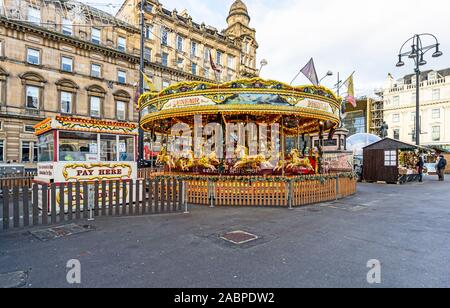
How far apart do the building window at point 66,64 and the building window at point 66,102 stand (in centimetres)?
279

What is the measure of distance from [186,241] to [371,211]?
22.1 feet

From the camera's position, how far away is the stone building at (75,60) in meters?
24.6

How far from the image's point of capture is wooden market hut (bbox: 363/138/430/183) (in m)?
18.2

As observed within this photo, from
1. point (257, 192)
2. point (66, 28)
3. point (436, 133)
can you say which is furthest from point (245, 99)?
point (436, 133)

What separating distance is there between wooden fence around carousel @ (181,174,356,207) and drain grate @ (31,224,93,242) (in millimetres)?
3687

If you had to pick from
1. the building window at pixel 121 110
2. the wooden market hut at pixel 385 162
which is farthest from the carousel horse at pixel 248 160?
the building window at pixel 121 110

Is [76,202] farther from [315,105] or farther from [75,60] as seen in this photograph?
[75,60]

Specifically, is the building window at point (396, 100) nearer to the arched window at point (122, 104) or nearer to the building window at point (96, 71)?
the arched window at point (122, 104)

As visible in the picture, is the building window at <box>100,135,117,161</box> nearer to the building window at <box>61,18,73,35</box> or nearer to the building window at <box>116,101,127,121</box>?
the building window at <box>116,101,127,121</box>

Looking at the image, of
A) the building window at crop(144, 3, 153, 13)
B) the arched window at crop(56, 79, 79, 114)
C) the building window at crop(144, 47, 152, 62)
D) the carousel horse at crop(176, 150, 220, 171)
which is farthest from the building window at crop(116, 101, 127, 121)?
the carousel horse at crop(176, 150, 220, 171)

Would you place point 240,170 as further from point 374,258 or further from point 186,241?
point 374,258

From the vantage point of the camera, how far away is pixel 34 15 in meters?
26.2

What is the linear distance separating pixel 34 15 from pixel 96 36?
6.31 meters

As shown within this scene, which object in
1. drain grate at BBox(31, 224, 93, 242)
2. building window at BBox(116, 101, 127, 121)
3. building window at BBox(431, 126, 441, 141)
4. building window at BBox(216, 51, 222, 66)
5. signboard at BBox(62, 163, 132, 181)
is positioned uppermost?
building window at BBox(216, 51, 222, 66)
